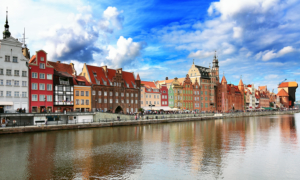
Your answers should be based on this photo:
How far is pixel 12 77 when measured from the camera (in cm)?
4972

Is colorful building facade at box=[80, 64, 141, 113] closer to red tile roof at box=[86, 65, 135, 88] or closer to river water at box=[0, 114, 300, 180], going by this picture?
red tile roof at box=[86, 65, 135, 88]

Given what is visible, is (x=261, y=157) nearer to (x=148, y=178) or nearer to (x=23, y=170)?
(x=148, y=178)

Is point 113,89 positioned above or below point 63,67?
below

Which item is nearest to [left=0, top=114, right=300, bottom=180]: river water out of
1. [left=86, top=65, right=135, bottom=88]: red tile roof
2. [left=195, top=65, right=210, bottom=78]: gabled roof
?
[left=86, top=65, right=135, bottom=88]: red tile roof

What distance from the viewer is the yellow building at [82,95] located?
199 ft

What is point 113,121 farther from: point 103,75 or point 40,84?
point 103,75

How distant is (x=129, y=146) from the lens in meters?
30.7

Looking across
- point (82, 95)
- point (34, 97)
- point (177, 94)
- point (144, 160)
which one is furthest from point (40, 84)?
point (177, 94)

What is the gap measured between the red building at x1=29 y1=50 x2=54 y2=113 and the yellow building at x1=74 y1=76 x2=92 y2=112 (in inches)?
270

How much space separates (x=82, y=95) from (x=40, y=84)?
1112cm

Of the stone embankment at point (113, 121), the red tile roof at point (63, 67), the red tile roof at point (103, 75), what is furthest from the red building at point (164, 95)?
the red tile roof at point (63, 67)

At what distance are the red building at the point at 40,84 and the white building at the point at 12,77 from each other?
4.64 feet

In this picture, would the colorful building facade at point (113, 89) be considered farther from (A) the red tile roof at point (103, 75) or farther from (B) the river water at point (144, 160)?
(B) the river water at point (144, 160)

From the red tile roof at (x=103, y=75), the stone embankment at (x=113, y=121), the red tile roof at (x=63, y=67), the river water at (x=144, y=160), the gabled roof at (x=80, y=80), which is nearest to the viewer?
the river water at (x=144, y=160)
